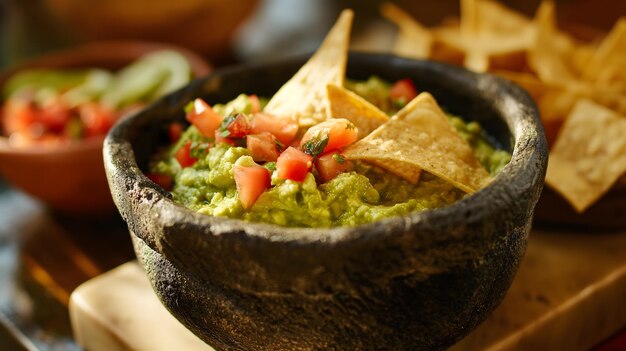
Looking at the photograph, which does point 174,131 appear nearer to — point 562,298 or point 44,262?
point 44,262

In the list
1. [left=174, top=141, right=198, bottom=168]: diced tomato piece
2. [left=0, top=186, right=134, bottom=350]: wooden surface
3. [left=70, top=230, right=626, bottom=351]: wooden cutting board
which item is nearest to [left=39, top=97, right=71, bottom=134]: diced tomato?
[left=0, top=186, right=134, bottom=350]: wooden surface

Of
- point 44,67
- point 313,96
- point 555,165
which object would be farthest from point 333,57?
point 44,67

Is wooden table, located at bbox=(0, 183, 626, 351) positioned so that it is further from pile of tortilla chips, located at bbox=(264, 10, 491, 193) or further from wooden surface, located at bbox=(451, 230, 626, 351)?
pile of tortilla chips, located at bbox=(264, 10, 491, 193)

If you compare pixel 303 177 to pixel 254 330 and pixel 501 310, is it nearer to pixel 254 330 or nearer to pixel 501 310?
pixel 254 330

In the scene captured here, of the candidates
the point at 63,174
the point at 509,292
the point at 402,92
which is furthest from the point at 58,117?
the point at 509,292

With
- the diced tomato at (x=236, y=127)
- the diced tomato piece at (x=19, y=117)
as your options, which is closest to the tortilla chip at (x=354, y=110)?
the diced tomato at (x=236, y=127)

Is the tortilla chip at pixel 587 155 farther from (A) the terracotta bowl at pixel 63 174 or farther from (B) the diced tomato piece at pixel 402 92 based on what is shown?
(A) the terracotta bowl at pixel 63 174
